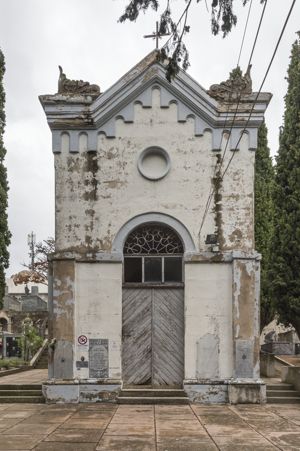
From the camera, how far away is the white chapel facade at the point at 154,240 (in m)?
14.4

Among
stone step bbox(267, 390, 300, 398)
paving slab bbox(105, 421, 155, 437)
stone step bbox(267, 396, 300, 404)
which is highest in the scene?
paving slab bbox(105, 421, 155, 437)

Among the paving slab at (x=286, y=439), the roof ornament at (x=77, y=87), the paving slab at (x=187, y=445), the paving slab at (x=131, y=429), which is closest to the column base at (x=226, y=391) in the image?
the paving slab at (x=131, y=429)

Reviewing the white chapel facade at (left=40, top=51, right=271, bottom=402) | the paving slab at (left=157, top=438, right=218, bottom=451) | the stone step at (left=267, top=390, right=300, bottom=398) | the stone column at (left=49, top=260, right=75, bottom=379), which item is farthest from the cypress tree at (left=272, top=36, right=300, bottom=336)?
the paving slab at (left=157, top=438, right=218, bottom=451)

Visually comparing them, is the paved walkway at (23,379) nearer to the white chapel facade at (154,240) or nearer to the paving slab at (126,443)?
the white chapel facade at (154,240)

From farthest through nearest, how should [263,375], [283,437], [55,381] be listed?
[263,375]
[55,381]
[283,437]

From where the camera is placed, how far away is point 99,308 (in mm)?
14555

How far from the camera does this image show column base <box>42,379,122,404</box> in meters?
14.2

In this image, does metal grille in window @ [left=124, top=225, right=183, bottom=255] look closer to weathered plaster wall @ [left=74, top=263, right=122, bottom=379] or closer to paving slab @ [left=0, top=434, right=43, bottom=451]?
weathered plaster wall @ [left=74, top=263, right=122, bottom=379]

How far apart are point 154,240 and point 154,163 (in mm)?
1898

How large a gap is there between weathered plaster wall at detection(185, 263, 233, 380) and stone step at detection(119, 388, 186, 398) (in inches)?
16.8

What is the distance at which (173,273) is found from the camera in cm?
1499

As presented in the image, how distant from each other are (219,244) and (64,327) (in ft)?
13.6

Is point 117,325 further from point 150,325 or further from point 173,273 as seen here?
point 173,273

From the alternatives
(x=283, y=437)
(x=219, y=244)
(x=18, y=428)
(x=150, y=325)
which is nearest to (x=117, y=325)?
(x=150, y=325)
